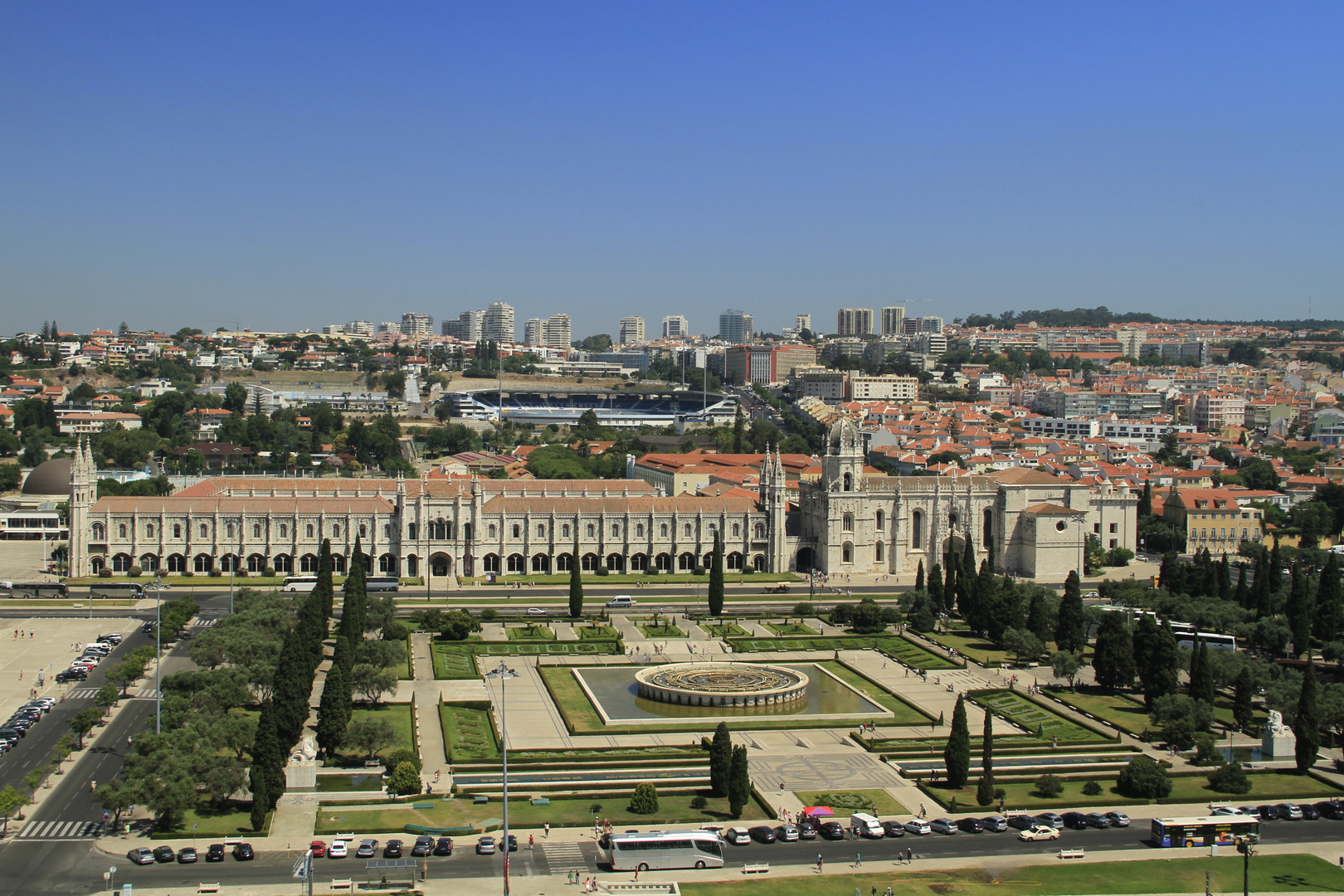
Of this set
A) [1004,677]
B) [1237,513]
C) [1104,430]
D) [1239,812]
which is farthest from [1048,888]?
[1104,430]

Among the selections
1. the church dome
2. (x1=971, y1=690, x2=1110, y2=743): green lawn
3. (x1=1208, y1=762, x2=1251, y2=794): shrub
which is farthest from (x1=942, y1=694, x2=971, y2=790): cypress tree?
the church dome

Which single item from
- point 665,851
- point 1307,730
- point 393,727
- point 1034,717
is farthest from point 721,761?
point 1307,730

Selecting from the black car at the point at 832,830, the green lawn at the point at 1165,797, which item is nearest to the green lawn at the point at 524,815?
the black car at the point at 832,830

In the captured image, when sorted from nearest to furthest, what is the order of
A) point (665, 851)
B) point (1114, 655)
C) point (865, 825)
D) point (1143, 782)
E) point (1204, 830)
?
point (665, 851)
point (865, 825)
point (1204, 830)
point (1143, 782)
point (1114, 655)

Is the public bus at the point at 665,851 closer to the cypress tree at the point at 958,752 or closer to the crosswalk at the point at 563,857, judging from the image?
the crosswalk at the point at 563,857

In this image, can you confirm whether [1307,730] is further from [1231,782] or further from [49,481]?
[49,481]

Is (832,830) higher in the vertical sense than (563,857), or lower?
higher
